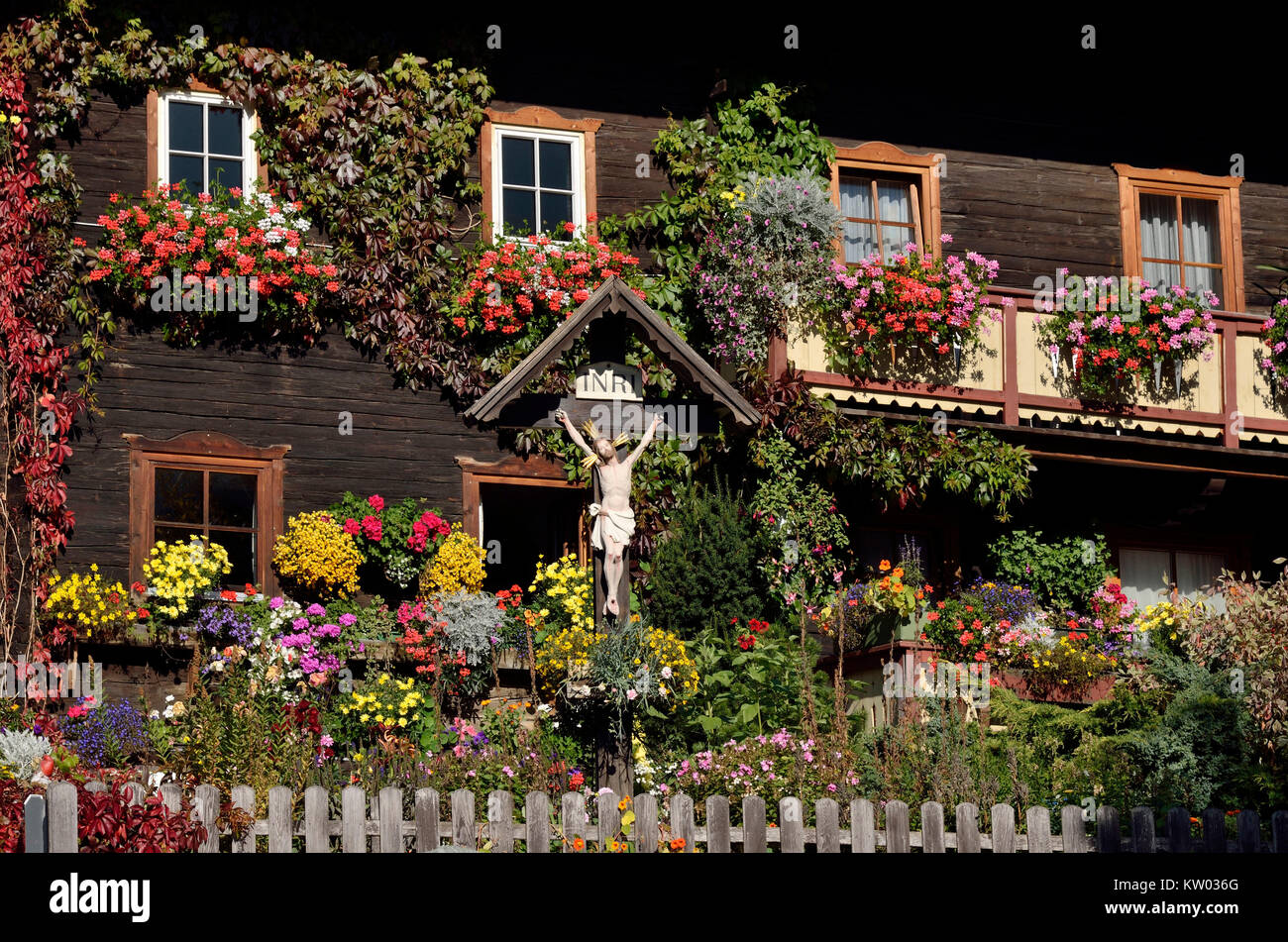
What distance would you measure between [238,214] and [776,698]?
589 cm

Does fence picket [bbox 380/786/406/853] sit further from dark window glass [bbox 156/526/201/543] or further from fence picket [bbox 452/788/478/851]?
dark window glass [bbox 156/526/201/543]

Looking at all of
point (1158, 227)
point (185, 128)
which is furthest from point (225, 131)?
point (1158, 227)

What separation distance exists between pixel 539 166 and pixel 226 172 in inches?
109

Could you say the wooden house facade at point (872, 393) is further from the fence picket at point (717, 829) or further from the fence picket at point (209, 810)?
the fence picket at point (717, 829)

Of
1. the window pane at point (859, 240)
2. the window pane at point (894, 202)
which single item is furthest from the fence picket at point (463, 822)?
the window pane at point (894, 202)

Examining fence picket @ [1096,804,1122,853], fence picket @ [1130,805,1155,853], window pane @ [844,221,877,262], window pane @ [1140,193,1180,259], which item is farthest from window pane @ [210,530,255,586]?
window pane @ [1140,193,1180,259]

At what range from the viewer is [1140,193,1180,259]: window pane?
1784cm

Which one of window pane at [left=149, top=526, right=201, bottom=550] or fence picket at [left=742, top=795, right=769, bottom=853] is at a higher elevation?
window pane at [left=149, top=526, right=201, bottom=550]

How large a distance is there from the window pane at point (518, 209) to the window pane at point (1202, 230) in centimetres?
671

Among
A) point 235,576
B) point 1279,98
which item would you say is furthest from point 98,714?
point 1279,98

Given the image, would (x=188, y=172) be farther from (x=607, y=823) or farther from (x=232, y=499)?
(x=607, y=823)

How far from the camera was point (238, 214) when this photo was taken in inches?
576

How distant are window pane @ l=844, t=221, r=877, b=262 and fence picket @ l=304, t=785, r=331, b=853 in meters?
9.02
